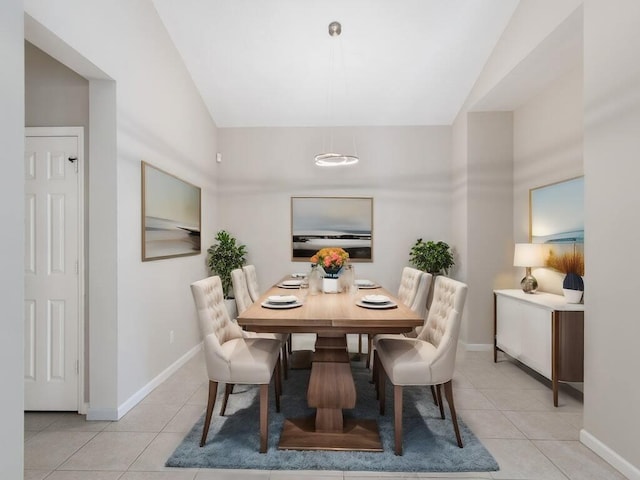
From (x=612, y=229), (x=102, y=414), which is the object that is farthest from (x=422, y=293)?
(x=102, y=414)

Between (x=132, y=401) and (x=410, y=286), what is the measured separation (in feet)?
8.34

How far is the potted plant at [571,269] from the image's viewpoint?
2.96 meters

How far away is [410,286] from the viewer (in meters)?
3.50

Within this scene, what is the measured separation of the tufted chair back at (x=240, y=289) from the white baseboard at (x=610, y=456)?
2.64 metres

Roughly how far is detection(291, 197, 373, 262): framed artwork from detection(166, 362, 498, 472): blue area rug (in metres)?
2.49

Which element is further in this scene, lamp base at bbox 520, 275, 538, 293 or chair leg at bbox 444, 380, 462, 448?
lamp base at bbox 520, 275, 538, 293

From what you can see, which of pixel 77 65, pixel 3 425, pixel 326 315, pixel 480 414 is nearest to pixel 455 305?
pixel 326 315

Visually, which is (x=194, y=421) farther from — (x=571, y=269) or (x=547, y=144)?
(x=547, y=144)

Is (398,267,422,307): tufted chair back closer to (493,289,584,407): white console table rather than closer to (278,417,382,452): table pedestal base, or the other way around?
(493,289,584,407): white console table

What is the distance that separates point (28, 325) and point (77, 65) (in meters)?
1.87

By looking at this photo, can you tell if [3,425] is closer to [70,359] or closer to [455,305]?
[70,359]

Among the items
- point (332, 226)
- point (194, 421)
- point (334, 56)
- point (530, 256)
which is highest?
point (334, 56)

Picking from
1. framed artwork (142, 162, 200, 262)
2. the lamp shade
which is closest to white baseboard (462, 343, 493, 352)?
the lamp shade

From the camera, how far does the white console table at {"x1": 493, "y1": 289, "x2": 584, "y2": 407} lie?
2.84 m
